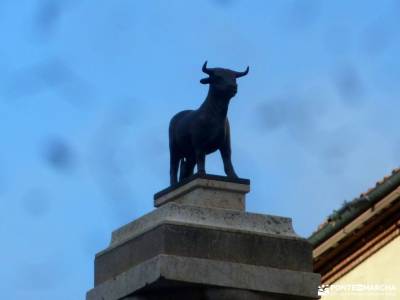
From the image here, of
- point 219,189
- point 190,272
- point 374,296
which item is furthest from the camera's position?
point 374,296

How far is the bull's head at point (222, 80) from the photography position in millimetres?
10805

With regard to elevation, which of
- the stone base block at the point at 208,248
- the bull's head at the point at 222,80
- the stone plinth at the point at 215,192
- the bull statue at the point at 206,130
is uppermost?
the bull's head at the point at 222,80

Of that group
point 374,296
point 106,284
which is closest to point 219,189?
point 106,284

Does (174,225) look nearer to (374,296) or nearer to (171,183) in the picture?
(171,183)

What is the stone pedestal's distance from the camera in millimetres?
9664

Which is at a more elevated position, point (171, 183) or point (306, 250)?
point (171, 183)

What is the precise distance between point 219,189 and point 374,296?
7650mm

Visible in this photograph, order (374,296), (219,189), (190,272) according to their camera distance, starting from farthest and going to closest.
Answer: (374,296) < (219,189) < (190,272)

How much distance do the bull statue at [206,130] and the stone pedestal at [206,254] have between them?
40 cm

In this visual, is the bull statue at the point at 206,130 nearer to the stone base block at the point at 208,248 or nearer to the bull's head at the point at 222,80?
the bull's head at the point at 222,80

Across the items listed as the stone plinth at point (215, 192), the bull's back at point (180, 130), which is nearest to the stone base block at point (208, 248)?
the stone plinth at point (215, 192)

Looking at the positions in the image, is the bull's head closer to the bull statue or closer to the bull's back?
the bull statue

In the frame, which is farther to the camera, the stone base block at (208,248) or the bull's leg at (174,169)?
the bull's leg at (174,169)

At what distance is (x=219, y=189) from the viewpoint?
10.3 metres
